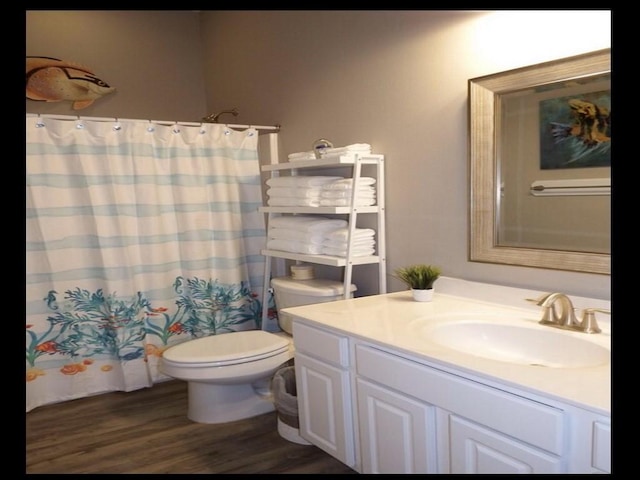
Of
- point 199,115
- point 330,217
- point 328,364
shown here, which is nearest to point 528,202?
point 328,364

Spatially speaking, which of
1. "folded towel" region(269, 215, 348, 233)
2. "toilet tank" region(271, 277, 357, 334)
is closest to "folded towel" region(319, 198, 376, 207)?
"folded towel" region(269, 215, 348, 233)

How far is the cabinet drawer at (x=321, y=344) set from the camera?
6.05 feet

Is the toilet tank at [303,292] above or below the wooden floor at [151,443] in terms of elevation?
above

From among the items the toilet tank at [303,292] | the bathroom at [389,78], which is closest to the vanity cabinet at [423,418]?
the toilet tank at [303,292]

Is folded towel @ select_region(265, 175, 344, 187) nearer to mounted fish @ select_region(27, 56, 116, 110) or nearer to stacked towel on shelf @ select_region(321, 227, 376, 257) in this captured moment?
stacked towel on shelf @ select_region(321, 227, 376, 257)

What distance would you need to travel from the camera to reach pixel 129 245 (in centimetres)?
295

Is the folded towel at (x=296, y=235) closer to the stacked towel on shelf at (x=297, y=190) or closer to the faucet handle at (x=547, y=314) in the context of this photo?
the stacked towel on shelf at (x=297, y=190)

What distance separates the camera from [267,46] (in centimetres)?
293

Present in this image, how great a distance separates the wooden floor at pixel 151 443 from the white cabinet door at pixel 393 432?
414mm

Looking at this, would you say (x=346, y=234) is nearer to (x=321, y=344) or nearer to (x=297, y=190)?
(x=297, y=190)

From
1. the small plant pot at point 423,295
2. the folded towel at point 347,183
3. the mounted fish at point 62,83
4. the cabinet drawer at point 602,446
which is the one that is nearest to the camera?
the cabinet drawer at point 602,446

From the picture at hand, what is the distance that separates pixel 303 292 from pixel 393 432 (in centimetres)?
110

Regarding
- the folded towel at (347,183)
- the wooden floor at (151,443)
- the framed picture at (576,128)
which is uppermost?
the framed picture at (576,128)

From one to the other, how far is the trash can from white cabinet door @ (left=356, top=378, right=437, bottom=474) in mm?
561
